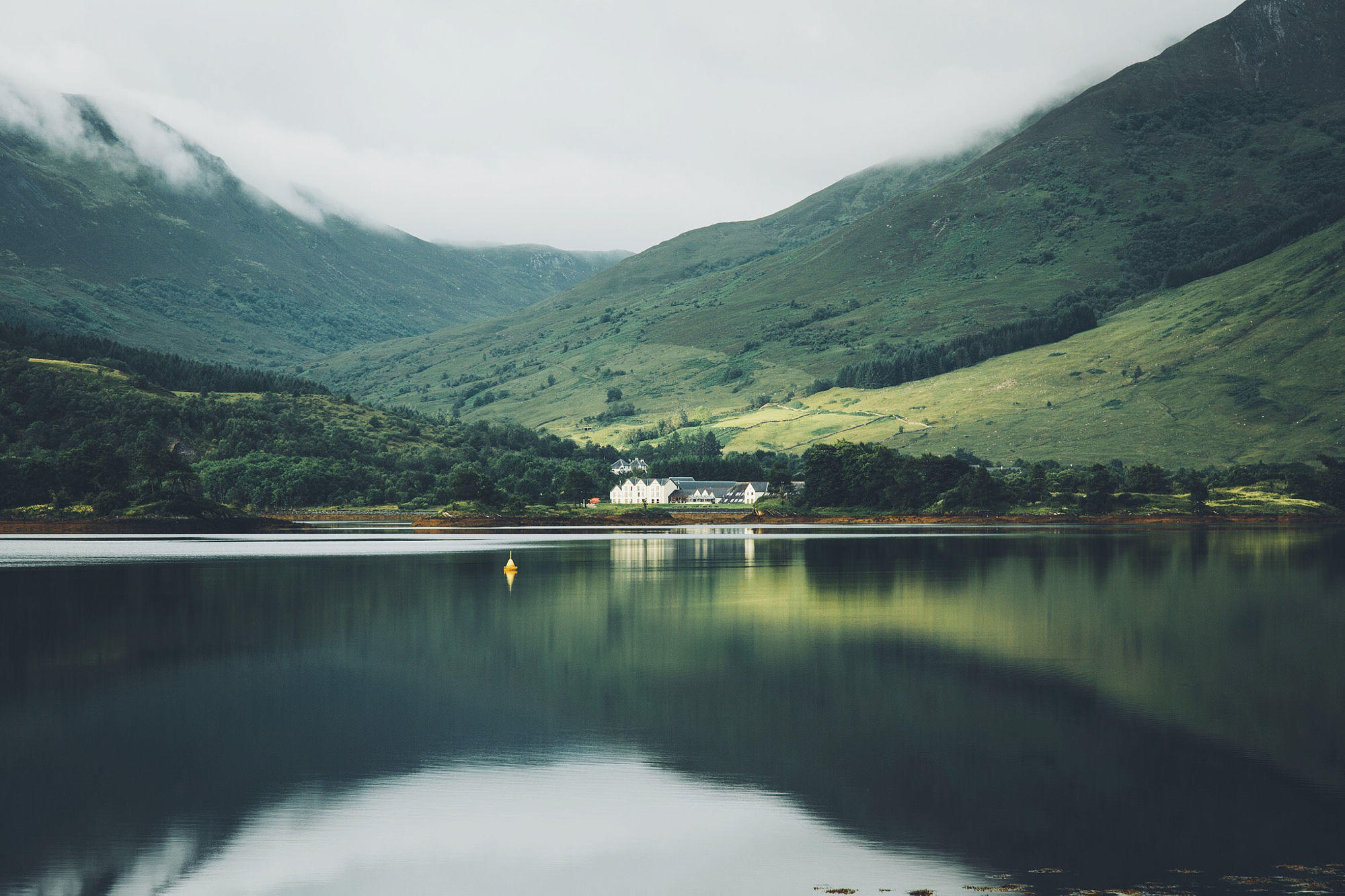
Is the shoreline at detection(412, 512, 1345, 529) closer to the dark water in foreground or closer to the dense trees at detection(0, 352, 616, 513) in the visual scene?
the dense trees at detection(0, 352, 616, 513)

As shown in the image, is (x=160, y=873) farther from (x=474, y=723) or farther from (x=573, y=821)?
(x=474, y=723)

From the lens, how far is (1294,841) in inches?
636

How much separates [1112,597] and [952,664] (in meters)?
21.5

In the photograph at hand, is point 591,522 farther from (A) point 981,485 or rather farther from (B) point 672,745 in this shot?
(B) point 672,745

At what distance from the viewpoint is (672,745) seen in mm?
22359

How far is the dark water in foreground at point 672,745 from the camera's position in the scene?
15609mm

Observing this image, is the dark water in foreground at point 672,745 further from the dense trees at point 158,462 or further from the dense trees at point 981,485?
the dense trees at point 981,485

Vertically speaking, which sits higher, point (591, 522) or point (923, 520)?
point (591, 522)

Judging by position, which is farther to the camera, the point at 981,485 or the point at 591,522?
the point at 591,522

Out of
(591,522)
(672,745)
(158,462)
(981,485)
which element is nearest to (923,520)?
(981,485)

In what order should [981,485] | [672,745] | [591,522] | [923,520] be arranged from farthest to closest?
[591,522], [923,520], [981,485], [672,745]

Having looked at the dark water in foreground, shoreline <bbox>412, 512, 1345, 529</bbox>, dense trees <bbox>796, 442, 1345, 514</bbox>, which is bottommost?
the dark water in foreground

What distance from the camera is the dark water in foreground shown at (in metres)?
15.6

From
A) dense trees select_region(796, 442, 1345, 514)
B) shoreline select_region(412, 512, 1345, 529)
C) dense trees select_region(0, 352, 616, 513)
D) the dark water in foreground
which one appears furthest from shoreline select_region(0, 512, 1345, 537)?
the dark water in foreground
